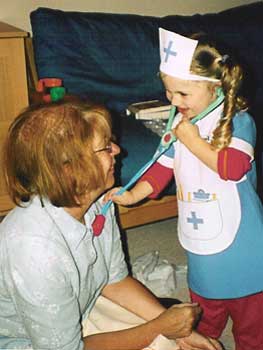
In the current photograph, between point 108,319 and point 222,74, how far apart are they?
2.19 feet

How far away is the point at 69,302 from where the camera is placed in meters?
1.05

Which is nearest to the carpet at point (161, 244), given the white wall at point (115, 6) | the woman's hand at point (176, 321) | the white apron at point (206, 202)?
the white apron at point (206, 202)

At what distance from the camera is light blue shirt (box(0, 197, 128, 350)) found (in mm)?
1004

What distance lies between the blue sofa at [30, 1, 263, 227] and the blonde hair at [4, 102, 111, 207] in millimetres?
998

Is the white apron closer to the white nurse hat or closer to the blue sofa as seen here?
the white nurse hat

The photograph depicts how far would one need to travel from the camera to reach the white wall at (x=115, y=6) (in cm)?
257

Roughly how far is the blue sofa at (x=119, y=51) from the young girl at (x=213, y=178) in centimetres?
78

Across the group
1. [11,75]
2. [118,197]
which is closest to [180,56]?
[118,197]

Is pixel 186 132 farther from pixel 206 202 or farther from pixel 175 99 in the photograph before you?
pixel 206 202

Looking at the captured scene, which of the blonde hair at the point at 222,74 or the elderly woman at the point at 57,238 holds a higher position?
the blonde hair at the point at 222,74

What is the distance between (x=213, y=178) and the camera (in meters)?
1.25

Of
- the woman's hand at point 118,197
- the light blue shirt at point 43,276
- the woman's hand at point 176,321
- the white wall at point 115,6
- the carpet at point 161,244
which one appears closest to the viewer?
the light blue shirt at point 43,276

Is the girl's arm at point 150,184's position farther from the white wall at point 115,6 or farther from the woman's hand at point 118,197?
the white wall at point 115,6

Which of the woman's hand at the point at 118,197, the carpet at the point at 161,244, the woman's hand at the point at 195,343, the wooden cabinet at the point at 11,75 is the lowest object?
the carpet at the point at 161,244
